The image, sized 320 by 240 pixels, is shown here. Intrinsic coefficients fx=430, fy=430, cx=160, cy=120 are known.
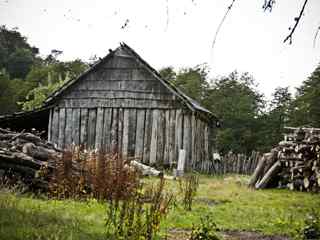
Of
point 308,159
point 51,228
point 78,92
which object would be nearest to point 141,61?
point 78,92

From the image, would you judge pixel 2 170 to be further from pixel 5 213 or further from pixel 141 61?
pixel 141 61

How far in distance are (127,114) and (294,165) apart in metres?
8.97

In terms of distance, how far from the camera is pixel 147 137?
21062 millimetres

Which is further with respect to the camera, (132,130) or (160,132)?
(132,130)

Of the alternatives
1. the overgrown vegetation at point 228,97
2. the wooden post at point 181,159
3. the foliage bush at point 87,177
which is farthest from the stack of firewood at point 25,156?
the overgrown vegetation at point 228,97

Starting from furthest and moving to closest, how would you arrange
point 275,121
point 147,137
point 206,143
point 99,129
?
point 275,121
point 206,143
point 99,129
point 147,137

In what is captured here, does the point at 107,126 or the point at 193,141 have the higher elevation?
the point at 107,126

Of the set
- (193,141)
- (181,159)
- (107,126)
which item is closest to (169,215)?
(181,159)

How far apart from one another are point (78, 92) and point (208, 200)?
12.8 m

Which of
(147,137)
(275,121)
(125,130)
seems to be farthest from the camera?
(275,121)

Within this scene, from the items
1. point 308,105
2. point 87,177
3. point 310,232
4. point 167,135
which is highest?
point 308,105

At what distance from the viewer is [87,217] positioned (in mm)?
7289

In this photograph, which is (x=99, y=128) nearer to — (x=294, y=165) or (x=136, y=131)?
(x=136, y=131)

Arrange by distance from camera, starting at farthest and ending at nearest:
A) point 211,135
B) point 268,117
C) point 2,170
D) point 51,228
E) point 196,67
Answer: point 196,67, point 268,117, point 211,135, point 2,170, point 51,228
